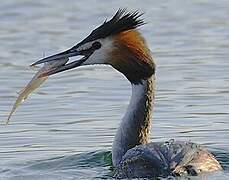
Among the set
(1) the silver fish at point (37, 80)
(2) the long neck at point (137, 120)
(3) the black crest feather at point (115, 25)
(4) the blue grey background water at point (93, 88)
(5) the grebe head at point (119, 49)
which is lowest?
(4) the blue grey background water at point (93, 88)

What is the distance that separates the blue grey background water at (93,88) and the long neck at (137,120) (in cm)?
30

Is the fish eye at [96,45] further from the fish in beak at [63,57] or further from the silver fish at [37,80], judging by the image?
the silver fish at [37,80]

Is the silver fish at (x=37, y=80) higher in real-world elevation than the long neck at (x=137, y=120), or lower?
higher

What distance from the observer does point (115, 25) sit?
11.1 metres

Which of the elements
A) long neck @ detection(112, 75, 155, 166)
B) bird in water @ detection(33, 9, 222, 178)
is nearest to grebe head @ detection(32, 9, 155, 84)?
bird in water @ detection(33, 9, 222, 178)

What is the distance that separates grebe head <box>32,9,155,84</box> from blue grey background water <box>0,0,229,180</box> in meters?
0.92

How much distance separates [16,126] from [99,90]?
1752 millimetres

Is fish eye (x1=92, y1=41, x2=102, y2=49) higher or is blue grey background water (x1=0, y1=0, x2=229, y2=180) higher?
fish eye (x1=92, y1=41, x2=102, y2=49)

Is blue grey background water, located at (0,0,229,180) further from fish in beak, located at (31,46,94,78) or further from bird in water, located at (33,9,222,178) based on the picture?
fish in beak, located at (31,46,94,78)

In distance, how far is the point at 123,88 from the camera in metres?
14.6

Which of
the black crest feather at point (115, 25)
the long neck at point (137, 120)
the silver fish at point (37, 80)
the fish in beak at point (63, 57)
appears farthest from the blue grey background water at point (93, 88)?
the black crest feather at point (115, 25)

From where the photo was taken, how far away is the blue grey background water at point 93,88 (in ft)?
38.7

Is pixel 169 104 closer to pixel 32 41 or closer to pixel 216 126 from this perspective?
pixel 216 126

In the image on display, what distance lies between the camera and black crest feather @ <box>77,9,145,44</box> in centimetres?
1110
